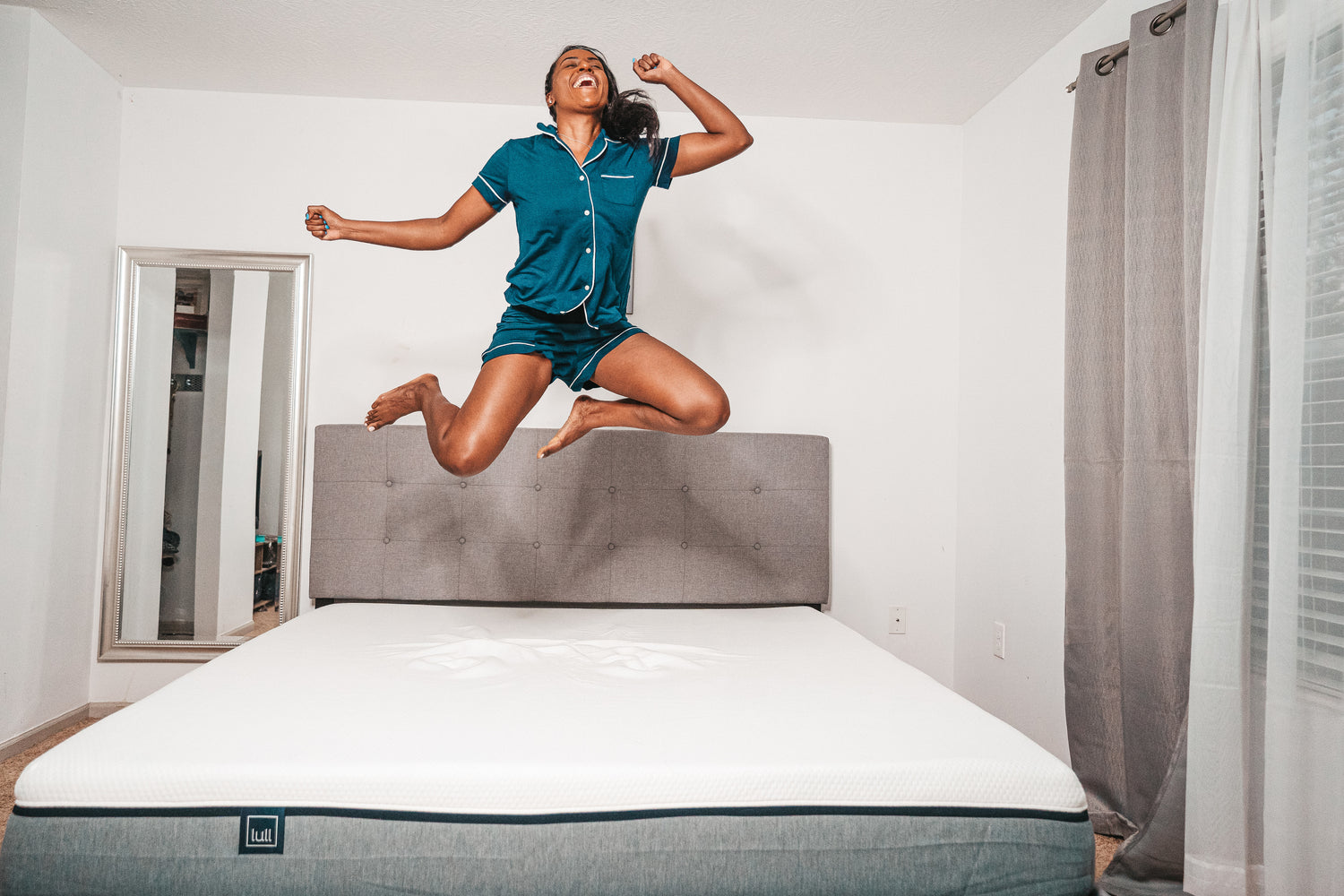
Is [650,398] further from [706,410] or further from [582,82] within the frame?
[582,82]

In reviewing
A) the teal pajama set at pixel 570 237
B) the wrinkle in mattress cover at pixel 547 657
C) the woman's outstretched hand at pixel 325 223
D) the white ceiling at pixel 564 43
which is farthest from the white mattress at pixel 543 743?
the white ceiling at pixel 564 43

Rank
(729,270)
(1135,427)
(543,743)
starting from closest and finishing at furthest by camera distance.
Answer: (543,743)
(1135,427)
(729,270)

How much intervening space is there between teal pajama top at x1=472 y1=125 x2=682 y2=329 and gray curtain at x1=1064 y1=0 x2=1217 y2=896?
1202mm

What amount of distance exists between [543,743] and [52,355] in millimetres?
2483

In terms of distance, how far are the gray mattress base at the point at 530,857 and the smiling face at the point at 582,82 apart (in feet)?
5.61

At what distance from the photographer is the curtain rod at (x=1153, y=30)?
1944 millimetres

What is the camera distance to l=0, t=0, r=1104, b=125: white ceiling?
2463 mm

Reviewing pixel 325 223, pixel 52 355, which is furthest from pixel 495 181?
pixel 52 355

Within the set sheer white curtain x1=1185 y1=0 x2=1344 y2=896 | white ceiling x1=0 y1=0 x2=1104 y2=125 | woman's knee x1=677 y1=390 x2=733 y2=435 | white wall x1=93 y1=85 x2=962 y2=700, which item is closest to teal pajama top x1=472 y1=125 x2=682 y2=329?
woman's knee x1=677 y1=390 x2=733 y2=435

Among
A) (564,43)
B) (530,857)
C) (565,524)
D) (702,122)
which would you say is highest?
(564,43)

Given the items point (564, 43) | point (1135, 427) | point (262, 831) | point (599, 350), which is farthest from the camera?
point (564, 43)

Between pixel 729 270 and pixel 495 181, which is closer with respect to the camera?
pixel 495 181

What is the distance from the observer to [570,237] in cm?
207

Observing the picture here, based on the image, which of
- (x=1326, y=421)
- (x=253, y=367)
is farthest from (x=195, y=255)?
(x=1326, y=421)
